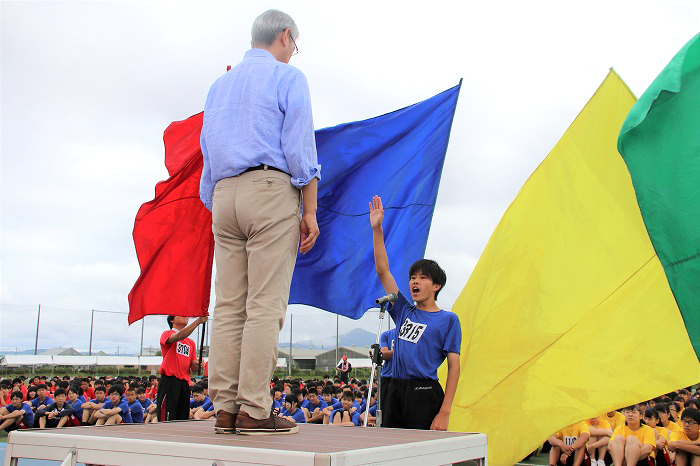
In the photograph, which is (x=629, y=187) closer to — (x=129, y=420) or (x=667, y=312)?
(x=667, y=312)

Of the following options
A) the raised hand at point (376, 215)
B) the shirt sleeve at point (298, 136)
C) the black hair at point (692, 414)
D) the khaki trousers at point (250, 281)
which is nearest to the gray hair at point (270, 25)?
the shirt sleeve at point (298, 136)

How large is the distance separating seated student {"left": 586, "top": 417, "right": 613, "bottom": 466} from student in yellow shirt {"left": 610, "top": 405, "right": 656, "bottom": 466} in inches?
14.6

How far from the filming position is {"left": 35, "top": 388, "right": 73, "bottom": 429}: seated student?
43.0ft

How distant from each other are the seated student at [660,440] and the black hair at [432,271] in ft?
20.3

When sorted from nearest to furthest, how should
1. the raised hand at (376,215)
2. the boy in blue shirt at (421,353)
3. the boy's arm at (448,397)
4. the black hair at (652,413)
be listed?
the boy's arm at (448,397) < the boy in blue shirt at (421,353) < the raised hand at (376,215) < the black hair at (652,413)

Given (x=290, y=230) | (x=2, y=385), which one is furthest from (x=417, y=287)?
(x=2, y=385)

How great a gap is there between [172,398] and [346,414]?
405 cm

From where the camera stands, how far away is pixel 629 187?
454 centimetres

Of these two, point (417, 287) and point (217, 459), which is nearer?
point (217, 459)

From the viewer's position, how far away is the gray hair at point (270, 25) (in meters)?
3.26

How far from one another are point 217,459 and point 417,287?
2.17 m

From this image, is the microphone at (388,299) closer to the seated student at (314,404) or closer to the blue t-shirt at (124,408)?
the seated student at (314,404)

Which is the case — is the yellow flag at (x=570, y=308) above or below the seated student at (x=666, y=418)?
above

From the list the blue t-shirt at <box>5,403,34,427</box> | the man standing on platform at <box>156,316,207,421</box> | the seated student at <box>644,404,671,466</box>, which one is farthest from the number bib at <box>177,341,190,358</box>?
the blue t-shirt at <box>5,403,34,427</box>
